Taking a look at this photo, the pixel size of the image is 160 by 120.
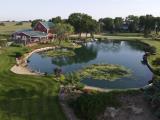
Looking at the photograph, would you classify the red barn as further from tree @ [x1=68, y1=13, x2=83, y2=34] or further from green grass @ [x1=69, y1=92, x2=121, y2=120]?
green grass @ [x1=69, y1=92, x2=121, y2=120]

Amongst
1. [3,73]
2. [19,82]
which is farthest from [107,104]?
[3,73]

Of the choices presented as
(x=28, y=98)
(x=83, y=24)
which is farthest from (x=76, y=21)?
(x=28, y=98)

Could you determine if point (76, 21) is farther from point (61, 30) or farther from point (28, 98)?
point (28, 98)

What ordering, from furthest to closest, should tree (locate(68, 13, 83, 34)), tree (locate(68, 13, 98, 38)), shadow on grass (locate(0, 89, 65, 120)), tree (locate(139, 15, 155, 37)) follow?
tree (locate(139, 15, 155, 37))
tree (locate(68, 13, 83, 34))
tree (locate(68, 13, 98, 38))
shadow on grass (locate(0, 89, 65, 120))

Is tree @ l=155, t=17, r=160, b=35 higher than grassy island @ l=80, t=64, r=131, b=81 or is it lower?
higher

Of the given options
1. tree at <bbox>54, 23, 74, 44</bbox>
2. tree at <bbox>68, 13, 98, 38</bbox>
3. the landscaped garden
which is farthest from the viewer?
tree at <bbox>68, 13, 98, 38</bbox>

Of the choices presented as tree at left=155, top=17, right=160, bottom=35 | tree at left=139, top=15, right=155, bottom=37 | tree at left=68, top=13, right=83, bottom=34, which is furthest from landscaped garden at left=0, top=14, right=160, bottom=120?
tree at left=139, top=15, right=155, bottom=37

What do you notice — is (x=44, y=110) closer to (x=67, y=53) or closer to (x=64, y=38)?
(x=67, y=53)

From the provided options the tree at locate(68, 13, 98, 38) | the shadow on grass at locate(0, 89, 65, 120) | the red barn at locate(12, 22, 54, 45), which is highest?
the tree at locate(68, 13, 98, 38)
